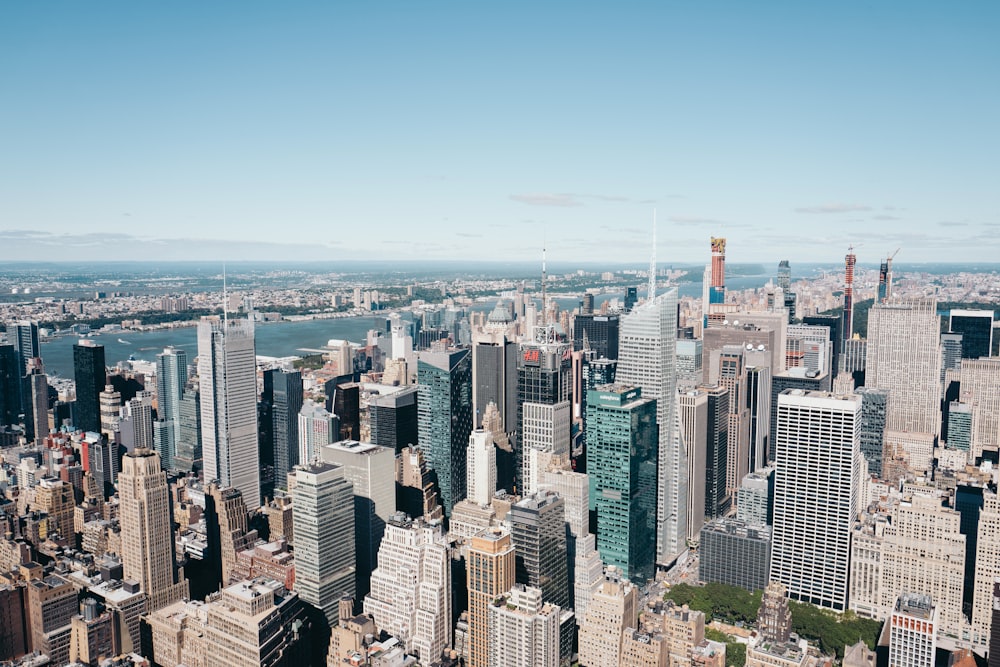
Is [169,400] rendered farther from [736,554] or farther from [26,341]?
[736,554]

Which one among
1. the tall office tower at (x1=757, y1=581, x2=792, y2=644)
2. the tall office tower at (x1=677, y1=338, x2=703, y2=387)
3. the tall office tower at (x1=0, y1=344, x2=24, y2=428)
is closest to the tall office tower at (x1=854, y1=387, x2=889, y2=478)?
the tall office tower at (x1=677, y1=338, x2=703, y2=387)

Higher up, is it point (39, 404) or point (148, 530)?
point (39, 404)

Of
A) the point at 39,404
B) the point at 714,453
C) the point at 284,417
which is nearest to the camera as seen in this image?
the point at 714,453

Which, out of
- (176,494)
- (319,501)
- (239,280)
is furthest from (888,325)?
(239,280)

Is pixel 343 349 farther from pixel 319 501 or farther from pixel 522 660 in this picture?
pixel 522 660

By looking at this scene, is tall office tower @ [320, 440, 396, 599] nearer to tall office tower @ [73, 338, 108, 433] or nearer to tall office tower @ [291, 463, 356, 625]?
tall office tower @ [291, 463, 356, 625]

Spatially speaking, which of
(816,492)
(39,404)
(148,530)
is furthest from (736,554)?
(39,404)

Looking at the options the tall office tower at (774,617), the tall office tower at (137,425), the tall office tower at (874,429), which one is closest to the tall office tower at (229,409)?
the tall office tower at (137,425)
